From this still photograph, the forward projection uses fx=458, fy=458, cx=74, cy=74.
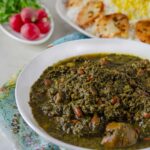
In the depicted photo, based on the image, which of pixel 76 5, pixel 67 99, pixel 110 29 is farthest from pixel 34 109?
pixel 76 5

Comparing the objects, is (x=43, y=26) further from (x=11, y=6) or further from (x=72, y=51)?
(x=72, y=51)

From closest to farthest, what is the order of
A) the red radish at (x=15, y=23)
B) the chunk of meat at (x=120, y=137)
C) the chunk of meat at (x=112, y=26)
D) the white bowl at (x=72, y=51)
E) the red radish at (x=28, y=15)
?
the chunk of meat at (x=120, y=137) < the white bowl at (x=72, y=51) < the chunk of meat at (x=112, y=26) < the red radish at (x=15, y=23) < the red radish at (x=28, y=15)

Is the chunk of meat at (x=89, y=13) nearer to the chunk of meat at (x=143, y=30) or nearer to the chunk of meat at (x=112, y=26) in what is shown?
the chunk of meat at (x=112, y=26)

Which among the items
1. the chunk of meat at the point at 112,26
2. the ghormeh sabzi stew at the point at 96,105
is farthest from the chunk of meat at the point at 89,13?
the ghormeh sabzi stew at the point at 96,105

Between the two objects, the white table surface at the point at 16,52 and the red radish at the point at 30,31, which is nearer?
the white table surface at the point at 16,52

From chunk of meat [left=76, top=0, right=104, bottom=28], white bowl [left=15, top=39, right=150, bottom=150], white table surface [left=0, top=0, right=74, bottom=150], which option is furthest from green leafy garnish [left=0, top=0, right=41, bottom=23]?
white bowl [left=15, top=39, right=150, bottom=150]

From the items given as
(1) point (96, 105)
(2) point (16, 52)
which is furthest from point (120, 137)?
(2) point (16, 52)
